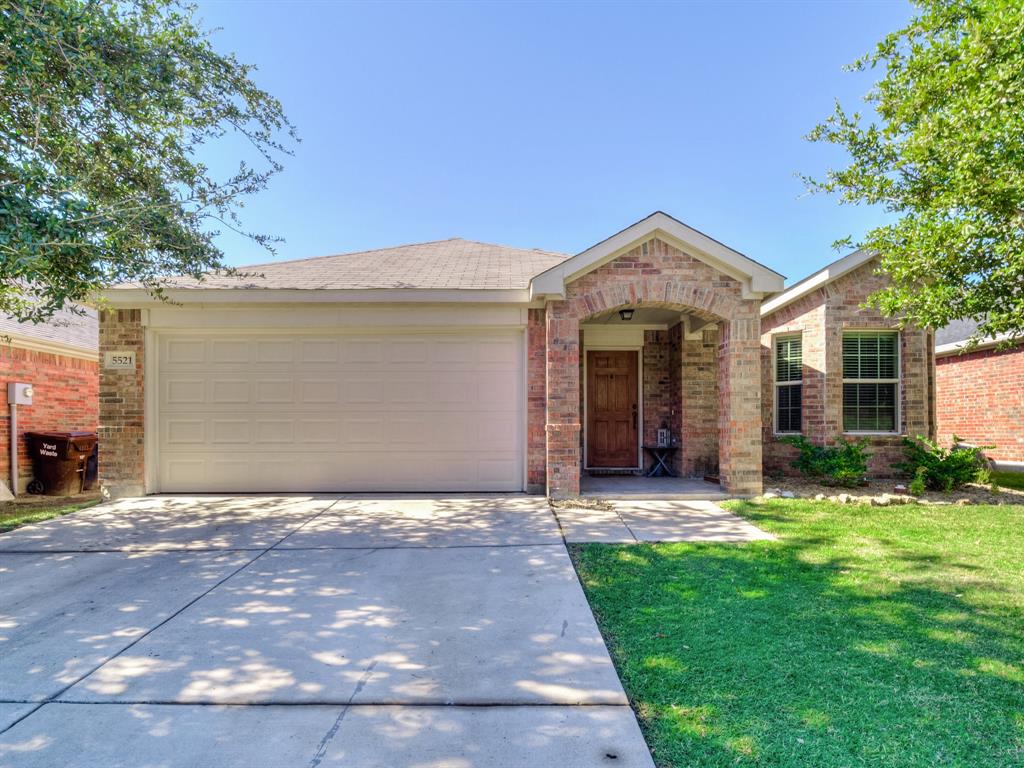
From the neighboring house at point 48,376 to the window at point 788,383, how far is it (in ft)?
42.5

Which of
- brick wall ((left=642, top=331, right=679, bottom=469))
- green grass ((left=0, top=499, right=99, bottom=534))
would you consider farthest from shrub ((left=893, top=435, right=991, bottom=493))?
green grass ((left=0, top=499, right=99, bottom=534))

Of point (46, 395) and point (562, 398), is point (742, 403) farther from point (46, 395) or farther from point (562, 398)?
point (46, 395)

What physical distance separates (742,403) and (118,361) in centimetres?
943

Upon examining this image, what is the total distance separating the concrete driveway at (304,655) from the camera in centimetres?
230

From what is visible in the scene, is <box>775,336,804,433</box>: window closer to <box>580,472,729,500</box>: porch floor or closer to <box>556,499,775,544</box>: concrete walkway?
<box>580,472,729,500</box>: porch floor

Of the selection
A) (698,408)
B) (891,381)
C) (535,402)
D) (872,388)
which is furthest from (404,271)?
(891,381)

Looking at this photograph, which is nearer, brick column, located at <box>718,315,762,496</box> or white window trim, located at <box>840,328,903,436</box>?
brick column, located at <box>718,315,762,496</box>

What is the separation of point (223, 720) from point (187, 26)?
735 cm

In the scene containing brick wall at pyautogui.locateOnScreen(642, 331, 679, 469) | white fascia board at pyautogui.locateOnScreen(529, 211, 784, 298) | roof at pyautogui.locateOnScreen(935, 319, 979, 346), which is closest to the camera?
white fascia board at pyautogui.locateOnScreen(529, 211, 784, 298)

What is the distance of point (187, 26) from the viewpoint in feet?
19.7

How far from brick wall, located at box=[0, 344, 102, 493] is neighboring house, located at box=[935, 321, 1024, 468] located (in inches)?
765

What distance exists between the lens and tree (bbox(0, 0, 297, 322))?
4500mm

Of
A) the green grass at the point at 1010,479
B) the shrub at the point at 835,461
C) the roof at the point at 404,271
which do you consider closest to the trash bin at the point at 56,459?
the roof at the point at 404,271

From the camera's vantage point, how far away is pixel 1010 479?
9.54 metres
